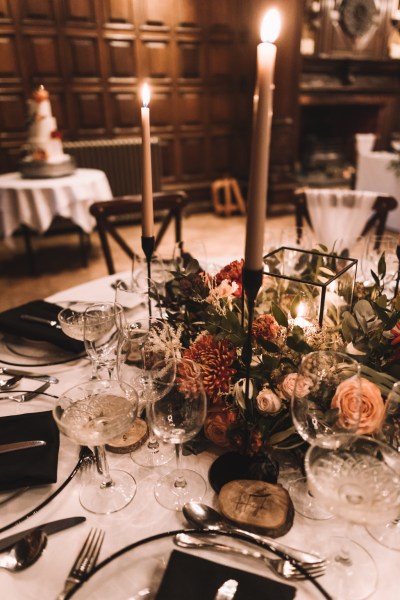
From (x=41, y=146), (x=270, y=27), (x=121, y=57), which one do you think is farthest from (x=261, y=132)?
(x=121, y=57)

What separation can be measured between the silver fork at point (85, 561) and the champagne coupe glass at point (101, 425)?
1.8 inches

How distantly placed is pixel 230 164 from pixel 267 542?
6105 millimetres

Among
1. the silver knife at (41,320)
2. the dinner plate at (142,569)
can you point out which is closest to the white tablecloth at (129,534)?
the dinner plate at (142,569)

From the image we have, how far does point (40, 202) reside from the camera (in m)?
3.73

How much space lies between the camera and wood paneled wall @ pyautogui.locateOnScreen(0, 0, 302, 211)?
4.90 m

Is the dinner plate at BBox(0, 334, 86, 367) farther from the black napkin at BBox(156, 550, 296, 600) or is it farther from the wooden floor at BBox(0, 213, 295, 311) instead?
the wooden floor at BBox(0, 213, 295, 311)

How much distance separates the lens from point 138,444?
83 centimetres

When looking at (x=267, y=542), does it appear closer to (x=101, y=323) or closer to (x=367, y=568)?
(x=367, y=568)

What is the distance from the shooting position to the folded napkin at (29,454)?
2.41 feet

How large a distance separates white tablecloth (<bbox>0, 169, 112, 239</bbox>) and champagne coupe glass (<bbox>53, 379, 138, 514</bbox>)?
10.5 feet

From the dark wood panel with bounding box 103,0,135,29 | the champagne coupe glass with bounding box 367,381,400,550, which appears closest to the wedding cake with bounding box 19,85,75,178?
the dark wood panel with bounding box 103,0,135,29

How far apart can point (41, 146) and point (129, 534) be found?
393cm

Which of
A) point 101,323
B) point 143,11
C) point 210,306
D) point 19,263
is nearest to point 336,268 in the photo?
point 210,306

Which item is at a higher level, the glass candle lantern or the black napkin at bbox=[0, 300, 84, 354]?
the glass candle lantern
